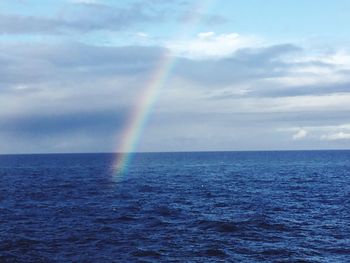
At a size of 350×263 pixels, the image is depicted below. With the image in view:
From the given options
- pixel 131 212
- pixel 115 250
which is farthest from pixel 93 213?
pixel 115 250

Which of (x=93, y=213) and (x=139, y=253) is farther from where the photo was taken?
(x=93, y=213)

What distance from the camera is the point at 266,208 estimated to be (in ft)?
191

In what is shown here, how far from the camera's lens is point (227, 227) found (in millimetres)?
44875

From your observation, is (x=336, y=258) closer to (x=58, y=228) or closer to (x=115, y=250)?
(x=115, y=250)

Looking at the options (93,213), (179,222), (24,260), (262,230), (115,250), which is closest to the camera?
→ (24,260)

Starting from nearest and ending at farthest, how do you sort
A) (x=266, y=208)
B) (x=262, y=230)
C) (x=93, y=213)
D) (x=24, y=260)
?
(x=24, y=260) < (x=262, y=230) < (x=93, y=213) < (x=266, y=208)

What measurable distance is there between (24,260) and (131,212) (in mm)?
22467

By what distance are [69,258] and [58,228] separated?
1214 centimetres

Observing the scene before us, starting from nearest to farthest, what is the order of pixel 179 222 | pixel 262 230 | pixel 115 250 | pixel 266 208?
pixel 115 250 → pixel 262 230 → pixel 179 222 → pixel 266 208

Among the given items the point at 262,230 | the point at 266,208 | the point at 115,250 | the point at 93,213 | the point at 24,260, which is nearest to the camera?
the point at 24,260

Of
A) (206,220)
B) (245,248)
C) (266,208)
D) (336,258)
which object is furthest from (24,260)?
(266,208)

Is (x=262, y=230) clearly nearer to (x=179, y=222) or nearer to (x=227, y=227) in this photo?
(x=227, y=227)

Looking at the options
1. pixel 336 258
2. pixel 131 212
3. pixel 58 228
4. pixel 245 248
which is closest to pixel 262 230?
pixel 245 248

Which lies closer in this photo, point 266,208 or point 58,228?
point 58,228
